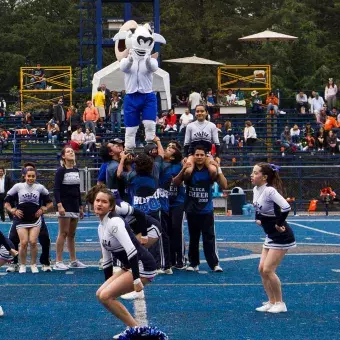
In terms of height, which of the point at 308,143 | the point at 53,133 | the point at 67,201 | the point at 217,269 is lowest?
the point at 217,269

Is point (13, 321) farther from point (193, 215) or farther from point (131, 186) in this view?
point (193, 215)

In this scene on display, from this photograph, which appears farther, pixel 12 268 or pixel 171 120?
pixel 171 120

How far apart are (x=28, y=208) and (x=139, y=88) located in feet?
7.78

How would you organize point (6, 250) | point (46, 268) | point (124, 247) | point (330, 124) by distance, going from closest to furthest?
point (124, 247)
point (6, 250)
point (46, 268)
point (330, 124)

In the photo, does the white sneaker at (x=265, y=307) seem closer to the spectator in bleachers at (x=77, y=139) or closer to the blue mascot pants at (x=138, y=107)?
the blue mascot pants at (x=138, y=107)

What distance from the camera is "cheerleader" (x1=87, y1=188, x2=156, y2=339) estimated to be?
29.6ft

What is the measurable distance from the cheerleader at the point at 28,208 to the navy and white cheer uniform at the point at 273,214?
13.3ft

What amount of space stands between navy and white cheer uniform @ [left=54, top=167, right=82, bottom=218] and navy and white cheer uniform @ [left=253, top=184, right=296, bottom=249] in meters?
4.12

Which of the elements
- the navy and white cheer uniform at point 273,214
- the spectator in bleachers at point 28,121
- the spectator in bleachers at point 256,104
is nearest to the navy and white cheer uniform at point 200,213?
the navy and white cheer uniform at point 273,214

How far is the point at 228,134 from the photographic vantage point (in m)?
31.7

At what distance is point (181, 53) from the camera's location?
5275 centimetres

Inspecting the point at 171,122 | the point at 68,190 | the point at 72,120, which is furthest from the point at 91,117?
the point at 68,190

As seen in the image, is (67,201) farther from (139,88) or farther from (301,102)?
(301,102)

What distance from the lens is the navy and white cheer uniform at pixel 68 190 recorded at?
14484mm
